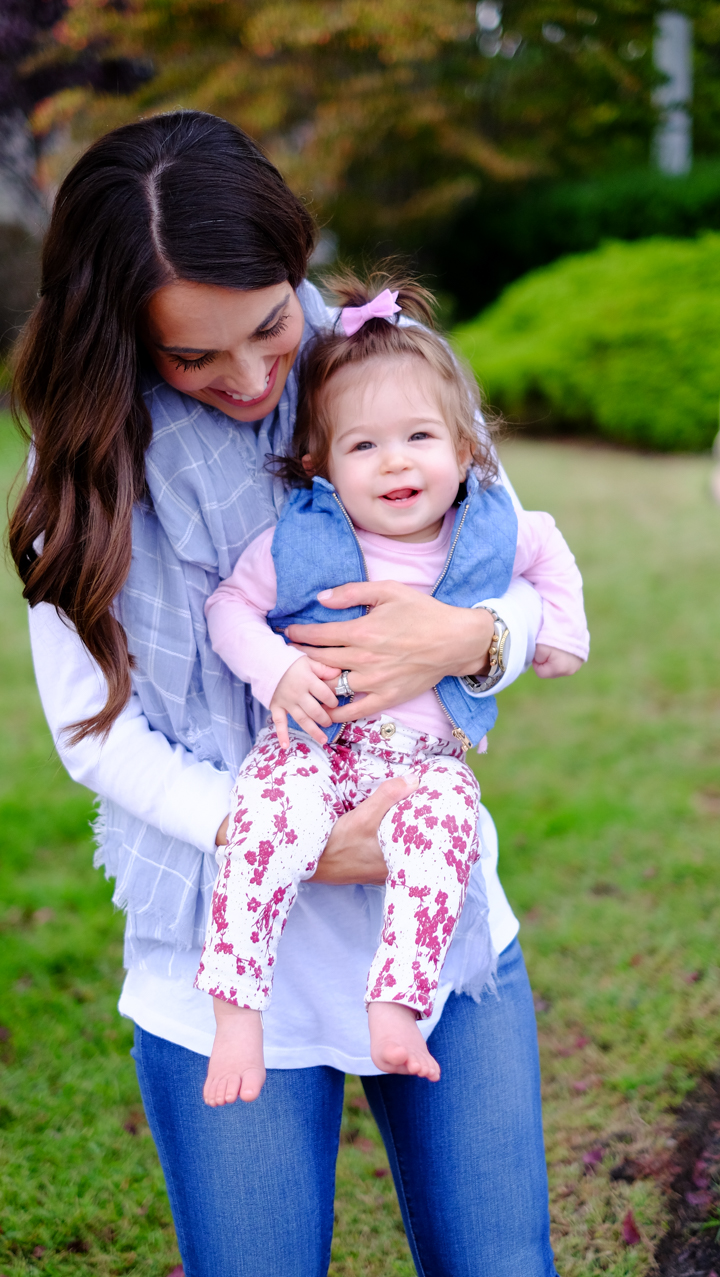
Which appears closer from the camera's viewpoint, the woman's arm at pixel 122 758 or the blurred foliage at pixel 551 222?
the woman's arm at pixel 122 758

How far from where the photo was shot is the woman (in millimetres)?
1501

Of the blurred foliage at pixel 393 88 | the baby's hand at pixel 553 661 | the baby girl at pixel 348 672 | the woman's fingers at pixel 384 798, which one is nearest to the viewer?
the baby girl at pixel 348 672

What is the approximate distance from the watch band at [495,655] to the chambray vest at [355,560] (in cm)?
3

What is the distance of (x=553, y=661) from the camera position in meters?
1.83

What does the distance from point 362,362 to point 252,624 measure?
0.50m

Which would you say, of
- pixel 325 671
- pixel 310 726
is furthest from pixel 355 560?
pixel 310 726

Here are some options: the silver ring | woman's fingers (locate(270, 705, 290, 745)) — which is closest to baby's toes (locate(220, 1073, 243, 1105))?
woman's fingers (locate(270, 705, 290, 745))

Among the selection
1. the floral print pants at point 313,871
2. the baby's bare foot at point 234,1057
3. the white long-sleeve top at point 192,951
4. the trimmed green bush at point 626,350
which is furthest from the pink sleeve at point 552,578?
the trimmed green bush at point 626,350

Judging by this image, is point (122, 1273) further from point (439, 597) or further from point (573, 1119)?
point (439, 597)

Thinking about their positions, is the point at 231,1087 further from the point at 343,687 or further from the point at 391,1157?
the point at 343,687

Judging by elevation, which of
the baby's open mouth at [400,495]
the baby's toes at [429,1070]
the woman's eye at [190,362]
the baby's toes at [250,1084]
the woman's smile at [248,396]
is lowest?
the baby's toes at [250,1084]

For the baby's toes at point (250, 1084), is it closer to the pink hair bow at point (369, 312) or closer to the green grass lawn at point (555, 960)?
the green grass lawn at point (555, 960)

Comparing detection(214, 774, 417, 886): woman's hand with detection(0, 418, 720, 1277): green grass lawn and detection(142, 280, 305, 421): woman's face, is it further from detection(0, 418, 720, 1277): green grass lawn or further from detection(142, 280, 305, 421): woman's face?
detection(142, 280, 305, 421): woman's face

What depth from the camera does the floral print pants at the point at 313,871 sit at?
1.47 metres
